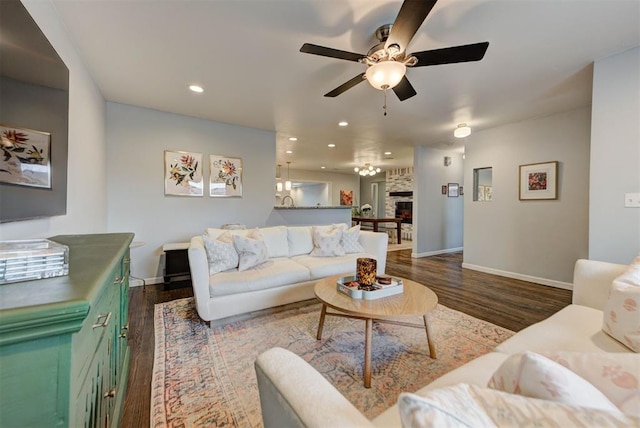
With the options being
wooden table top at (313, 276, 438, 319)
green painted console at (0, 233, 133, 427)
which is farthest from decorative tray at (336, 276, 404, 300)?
green painted console at (0, 233, 133, 427)

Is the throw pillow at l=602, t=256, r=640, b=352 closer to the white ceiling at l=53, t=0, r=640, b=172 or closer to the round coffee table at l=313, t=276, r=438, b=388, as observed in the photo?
the round coffee table at l=313, t=276, r=438, b=388

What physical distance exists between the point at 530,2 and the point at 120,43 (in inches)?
121

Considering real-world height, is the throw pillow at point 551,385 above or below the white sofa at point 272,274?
above

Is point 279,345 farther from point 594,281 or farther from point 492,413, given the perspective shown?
point 594,281

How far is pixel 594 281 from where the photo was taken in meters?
1.73

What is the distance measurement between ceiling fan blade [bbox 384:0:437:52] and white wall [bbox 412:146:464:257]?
438cm

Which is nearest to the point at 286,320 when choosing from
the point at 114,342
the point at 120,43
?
the point at 114,342

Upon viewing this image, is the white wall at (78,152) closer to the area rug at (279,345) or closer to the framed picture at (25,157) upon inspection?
the framed picture at (25,157)

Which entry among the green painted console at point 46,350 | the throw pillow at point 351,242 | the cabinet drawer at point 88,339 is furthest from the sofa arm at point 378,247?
the green painted console at point 46,350

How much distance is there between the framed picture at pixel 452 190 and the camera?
627cm

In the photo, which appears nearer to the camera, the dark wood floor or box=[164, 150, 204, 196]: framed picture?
the dark wood floor

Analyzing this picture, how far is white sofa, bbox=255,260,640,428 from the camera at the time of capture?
62 cm

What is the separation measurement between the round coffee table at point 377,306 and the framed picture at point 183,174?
2.80m

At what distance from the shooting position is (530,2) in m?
1.66
